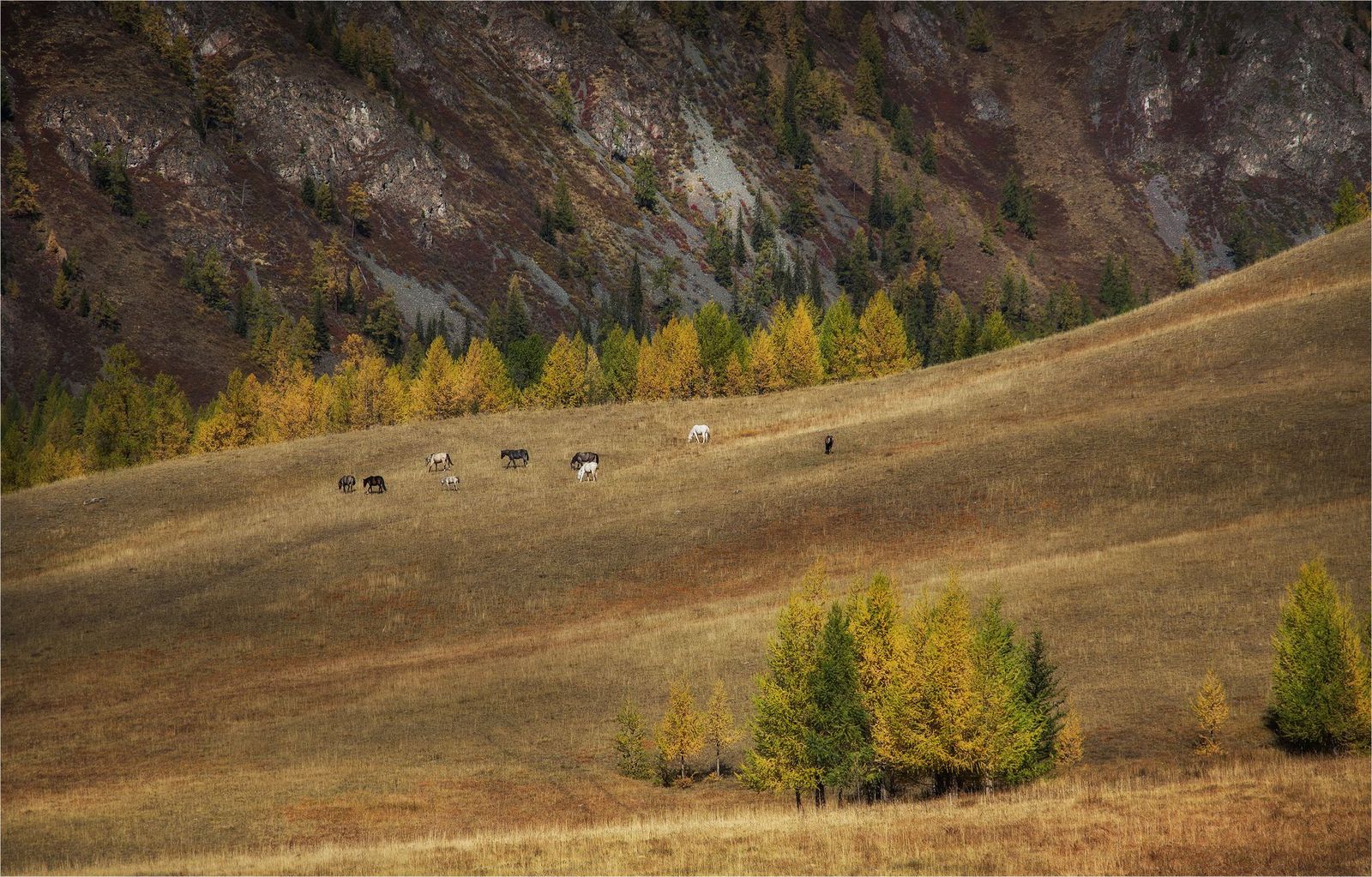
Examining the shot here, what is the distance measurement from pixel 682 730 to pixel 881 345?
9816 centimetres

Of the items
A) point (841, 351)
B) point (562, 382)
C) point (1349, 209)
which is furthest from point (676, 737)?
point (1349, 209)

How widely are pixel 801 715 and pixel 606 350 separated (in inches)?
5218

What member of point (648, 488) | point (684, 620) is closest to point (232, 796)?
point (684, 620)

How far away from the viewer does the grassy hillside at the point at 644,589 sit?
105 ft

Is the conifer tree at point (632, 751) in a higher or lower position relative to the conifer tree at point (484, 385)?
lower

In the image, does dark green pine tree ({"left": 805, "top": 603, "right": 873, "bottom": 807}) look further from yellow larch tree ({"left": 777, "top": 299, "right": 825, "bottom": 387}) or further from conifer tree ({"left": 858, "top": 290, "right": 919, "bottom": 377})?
conifer tree ({"left": 858, "top": 290, "right": 919, "bottom": 377})

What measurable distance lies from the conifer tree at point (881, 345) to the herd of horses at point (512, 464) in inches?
2004

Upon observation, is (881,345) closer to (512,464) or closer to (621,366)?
(621,366)

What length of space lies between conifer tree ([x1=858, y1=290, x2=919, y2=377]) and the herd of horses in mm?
50901

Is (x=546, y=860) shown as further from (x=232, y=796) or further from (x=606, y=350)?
(x=606, y=350)

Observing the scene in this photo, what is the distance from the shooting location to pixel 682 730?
39.0m

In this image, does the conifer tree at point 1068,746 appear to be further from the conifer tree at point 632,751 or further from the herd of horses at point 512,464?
the herd of horses at point 512,464

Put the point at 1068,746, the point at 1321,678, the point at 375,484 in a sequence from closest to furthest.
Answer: the point at 1321,678 → the point at 1068,746 → the point at 375,484

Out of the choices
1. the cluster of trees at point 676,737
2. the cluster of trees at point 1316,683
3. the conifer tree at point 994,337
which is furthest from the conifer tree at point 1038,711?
the conifer tree at point 994,337
